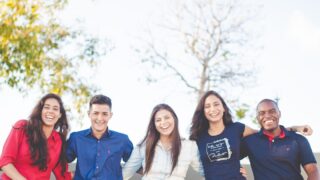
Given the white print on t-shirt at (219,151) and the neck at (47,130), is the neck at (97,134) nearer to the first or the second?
the neck at (47,130)

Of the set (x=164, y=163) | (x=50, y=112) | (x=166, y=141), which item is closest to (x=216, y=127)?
(x=166, y=141)

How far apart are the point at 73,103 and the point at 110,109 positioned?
26.4 ft

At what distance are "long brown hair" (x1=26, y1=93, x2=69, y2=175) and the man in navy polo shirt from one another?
1.63 m

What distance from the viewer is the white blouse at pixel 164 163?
14.4 ft

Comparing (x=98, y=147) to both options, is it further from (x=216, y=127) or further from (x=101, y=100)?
(x=216, y=127)

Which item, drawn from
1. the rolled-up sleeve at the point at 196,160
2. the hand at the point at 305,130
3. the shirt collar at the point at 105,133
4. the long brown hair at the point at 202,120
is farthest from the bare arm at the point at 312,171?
the shirt collar at the point at 105,133

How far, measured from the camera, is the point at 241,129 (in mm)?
4605

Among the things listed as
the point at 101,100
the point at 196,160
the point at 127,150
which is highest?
the point at 101,100

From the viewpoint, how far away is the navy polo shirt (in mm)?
4301

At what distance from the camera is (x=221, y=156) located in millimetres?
4379

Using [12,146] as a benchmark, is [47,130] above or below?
above

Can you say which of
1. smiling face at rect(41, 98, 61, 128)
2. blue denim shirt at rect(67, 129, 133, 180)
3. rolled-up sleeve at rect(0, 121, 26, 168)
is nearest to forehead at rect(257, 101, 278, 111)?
blue denim shirt at rect(67, 129, 133, 180)

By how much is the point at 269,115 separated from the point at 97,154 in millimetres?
1549

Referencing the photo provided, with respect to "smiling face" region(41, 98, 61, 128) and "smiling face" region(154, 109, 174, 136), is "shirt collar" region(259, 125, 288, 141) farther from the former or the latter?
"smiling face" region(41, 98, 61, 128)
